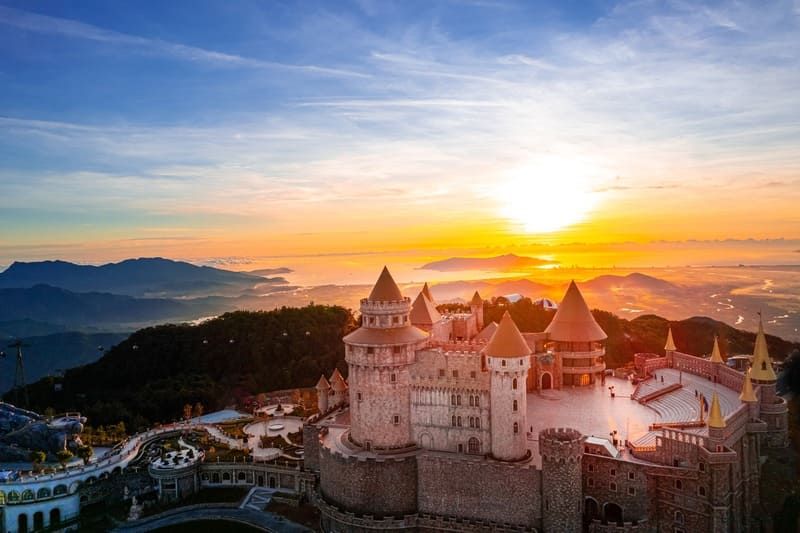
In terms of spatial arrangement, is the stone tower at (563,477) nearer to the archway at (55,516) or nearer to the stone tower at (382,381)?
the stone tower at (382,381)

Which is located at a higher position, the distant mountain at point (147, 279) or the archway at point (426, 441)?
the distant mountain at point (147, 279)

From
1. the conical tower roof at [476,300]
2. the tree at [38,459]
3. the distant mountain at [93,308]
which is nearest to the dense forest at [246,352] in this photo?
the tree at [38,459]

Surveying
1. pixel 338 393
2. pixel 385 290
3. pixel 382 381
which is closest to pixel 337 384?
pixel 338 393

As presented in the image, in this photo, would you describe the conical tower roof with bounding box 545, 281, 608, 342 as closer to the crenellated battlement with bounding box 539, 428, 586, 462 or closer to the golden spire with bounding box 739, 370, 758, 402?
the golden spire with bounding box 739, 370, 758, 402

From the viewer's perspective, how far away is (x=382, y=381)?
39344 millimetres

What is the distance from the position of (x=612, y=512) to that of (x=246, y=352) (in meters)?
65.3

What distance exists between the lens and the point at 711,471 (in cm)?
3141

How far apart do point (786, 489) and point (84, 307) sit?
17217cm

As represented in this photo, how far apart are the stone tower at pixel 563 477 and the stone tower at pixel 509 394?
10.5 ft

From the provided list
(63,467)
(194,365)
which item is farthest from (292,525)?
(194,365)

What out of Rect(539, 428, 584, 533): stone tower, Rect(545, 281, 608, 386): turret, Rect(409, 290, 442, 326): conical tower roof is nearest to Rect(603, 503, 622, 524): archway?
Rect(539, 428, 584, 533): stone tower

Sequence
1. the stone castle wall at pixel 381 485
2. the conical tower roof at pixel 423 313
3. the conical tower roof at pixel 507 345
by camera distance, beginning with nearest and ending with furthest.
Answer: the conical tower roof at pixel 507 345
the stone castle wall at pixel 381 485
the conical tower roof at pixel 423 313

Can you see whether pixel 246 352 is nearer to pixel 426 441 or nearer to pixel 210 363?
pixel 210 363

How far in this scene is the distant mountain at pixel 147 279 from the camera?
167125 millimetres
